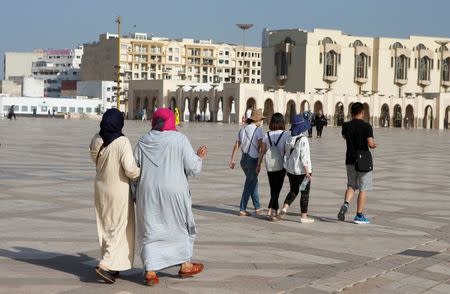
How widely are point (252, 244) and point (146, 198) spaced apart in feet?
7.03

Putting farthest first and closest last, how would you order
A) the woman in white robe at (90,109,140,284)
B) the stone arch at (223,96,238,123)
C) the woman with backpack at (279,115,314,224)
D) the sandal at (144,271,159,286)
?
the stone arch at (223,96,238,123) → the woman with backpack at (279,115,314,224) → the woman in white robe at (90,109,140,284) → the sandal at (144,271,159,286)

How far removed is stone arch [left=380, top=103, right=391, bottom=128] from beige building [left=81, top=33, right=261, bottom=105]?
4191cm

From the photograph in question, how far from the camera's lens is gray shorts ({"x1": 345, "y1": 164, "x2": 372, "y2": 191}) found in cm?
978

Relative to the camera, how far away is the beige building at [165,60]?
427 ft

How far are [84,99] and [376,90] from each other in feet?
145

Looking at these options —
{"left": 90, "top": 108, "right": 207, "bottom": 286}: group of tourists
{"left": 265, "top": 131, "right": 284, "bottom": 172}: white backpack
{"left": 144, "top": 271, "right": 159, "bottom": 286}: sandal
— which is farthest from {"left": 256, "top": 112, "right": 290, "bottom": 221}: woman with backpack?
{"left": 144, "top": 271, "right": 159, "bottom": 286}: sandal

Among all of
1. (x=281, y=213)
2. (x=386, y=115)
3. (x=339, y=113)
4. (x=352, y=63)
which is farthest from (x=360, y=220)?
(x=352, y=63)

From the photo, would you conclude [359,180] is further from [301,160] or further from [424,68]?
[424,68]

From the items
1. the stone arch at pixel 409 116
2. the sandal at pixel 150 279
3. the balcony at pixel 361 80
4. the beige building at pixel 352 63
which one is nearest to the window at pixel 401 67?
the beige building at pixel 352 63

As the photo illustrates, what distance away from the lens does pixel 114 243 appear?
244 inches

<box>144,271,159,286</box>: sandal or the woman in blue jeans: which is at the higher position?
the woman in blue jeans

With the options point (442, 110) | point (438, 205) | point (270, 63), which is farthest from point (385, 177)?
point (270, 63)

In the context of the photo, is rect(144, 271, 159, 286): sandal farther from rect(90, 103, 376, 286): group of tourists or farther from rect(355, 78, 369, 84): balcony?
rect(355, 78, 369, 84): balcony

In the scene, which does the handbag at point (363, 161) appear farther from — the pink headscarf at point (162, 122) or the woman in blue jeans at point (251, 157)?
the pink headscarf at point (162, 122)
